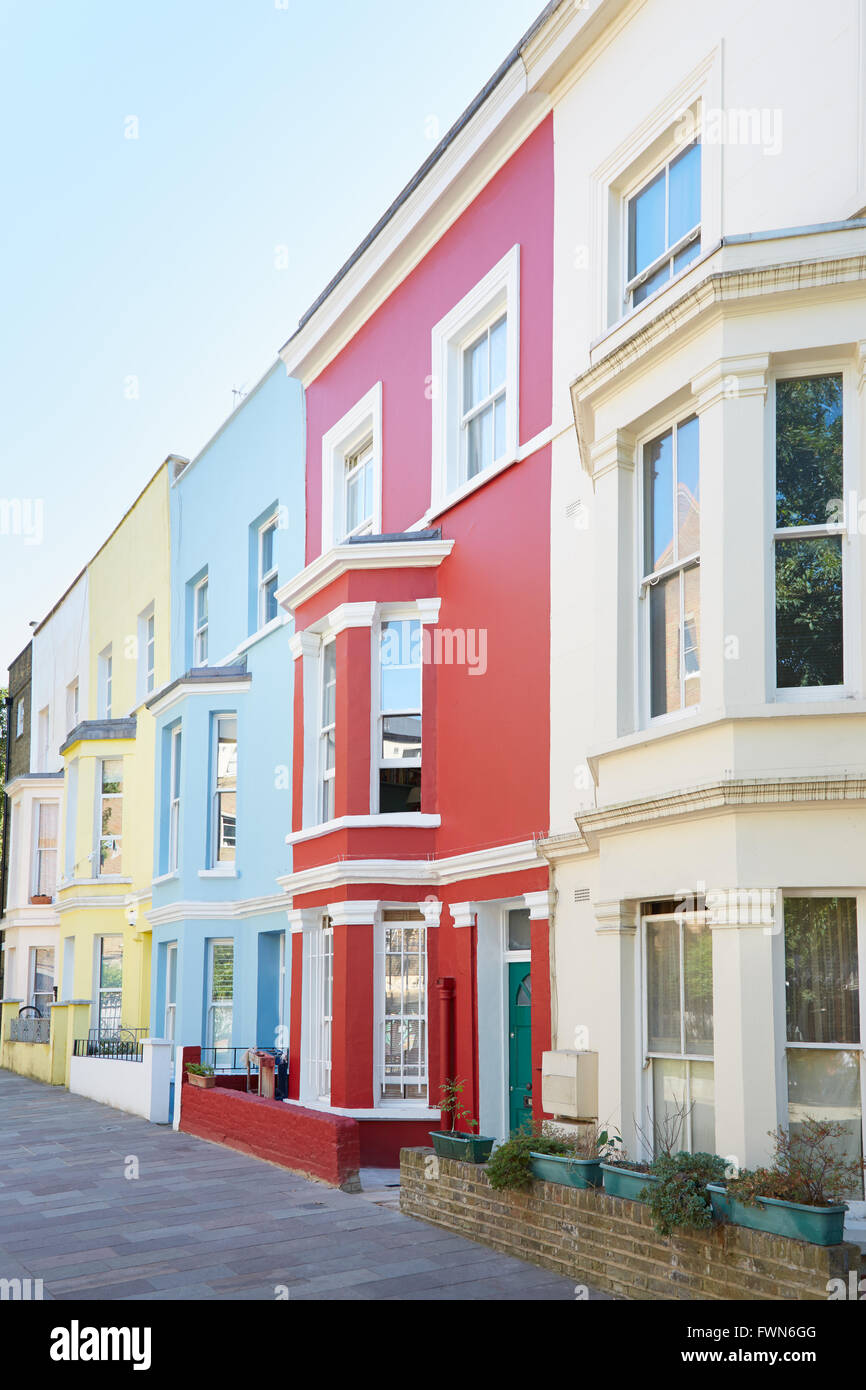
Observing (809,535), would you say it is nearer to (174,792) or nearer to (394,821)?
(394,821)

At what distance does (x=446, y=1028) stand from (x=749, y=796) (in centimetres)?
625

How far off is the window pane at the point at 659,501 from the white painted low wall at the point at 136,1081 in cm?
1202

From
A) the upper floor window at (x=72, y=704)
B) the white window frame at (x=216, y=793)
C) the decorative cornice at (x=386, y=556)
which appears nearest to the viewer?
the decorative cornice at (x=386, y=556)

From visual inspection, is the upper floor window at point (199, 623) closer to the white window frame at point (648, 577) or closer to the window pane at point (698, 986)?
the white window frame at point (648, 577)

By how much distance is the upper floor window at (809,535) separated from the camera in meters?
8.09

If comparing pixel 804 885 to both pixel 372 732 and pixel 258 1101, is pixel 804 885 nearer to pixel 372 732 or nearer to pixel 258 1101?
pixel 372 732

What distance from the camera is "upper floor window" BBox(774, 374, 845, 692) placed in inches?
318

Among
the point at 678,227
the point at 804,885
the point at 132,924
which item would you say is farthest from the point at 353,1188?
the point at 132,924

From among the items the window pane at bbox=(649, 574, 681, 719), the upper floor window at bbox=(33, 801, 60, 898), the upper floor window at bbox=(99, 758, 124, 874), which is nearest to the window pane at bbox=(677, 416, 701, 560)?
the window pane at bbox=(649, 574, 681, 719)

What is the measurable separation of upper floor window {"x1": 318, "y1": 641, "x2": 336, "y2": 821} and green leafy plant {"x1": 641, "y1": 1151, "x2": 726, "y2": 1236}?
26.3ft

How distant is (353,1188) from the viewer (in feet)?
39.7

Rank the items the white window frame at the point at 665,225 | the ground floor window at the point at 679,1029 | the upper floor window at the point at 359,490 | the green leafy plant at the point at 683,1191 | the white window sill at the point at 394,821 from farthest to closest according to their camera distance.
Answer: the upper floor window at the point at 359,490 → the white window sill at the point at 394,821 → the white window frame at the point at 665,225 → the ground floor window at the point at 679,1029 → the green leafy plant at the point at 683,1191

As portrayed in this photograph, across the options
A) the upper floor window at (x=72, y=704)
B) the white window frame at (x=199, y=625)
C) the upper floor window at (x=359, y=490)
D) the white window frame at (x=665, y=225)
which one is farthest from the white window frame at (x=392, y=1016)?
the upper floor window at (x=72, y=704)

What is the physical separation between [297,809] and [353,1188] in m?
5.04
